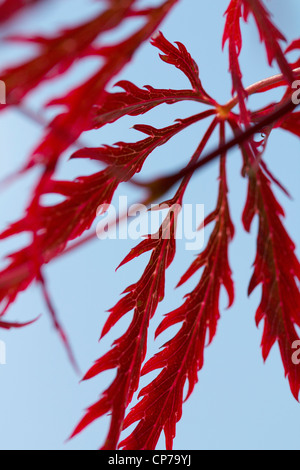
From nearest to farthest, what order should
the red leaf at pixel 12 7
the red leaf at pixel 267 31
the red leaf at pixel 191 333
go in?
the red leaf at pixel 12 7
the red leaf at pixel 267 31
the red leaf at pixel 191 333

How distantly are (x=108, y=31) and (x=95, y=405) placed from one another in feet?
2.12

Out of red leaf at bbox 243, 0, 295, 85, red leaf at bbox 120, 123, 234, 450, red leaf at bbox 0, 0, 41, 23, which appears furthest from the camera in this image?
red leaf at bbox 120, 123, 234, 450

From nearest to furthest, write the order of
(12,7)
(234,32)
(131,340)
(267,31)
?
(12,7)
(267,31)
(131,340)
(234,32)

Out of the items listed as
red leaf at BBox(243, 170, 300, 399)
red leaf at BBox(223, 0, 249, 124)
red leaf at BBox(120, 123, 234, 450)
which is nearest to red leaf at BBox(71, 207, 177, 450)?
red leaf at BBox(120, 123, 234, 450)

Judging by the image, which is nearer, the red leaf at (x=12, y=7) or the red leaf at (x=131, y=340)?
the red leaf at (x=12, y=7)

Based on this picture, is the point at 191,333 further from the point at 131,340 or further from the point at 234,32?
the point at 234,32

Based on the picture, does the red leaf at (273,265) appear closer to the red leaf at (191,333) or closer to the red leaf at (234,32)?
the red leaf at (191,333)

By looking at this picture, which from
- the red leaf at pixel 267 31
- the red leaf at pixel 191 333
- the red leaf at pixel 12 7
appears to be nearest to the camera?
the red leaf at pixel 12 7

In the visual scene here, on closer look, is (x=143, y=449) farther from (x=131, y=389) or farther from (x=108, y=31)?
(x=108, y=31)

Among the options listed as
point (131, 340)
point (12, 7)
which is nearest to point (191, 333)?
point (131, 340)

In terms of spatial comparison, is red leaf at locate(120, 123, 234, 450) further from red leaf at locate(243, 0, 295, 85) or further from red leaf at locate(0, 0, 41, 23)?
red leaf at locate(0, 0, 41, 23)

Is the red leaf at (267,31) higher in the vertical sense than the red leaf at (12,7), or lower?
higher

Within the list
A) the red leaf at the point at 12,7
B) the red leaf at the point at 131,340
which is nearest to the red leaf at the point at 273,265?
the red leaf at the point at 131,340

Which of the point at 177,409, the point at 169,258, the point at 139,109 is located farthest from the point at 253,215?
the point at 177,409
